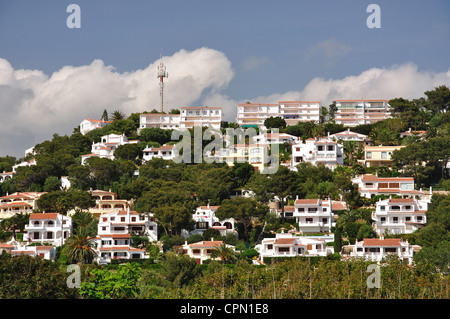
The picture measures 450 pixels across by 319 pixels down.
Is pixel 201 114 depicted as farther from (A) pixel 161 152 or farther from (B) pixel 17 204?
(B) pixel 17 204

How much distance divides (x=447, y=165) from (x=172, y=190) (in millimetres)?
30995

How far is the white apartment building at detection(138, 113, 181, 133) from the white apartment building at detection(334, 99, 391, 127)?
2385cm

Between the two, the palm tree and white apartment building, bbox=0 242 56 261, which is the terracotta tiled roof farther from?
white apartment building, bbox=0 242 56 261

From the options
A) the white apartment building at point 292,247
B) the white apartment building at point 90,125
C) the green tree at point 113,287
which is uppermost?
the white apartment building at point 90,125

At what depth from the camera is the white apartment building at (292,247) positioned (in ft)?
165

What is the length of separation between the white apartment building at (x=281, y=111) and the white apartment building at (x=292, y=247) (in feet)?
162

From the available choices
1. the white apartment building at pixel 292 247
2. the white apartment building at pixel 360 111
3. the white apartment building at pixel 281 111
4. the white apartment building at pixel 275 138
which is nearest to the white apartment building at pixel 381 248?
the white apartment building at pixel 292 247

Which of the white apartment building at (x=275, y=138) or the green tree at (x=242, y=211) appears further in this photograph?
the white apartment building at (x=275, y=138)

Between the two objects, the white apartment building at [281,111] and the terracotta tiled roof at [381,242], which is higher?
the white apartment building at [281,111]

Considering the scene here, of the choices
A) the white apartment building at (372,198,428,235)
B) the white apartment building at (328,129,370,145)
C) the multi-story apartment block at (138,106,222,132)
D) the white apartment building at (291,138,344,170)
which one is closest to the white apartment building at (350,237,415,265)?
the white apartment building at (372,198,428,235)

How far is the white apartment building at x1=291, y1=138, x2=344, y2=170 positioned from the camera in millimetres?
72250

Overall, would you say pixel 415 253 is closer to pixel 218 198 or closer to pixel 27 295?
pixel 218 198

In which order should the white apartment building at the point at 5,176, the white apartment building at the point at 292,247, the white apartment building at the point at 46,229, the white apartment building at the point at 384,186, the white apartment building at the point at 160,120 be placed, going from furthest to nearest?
1. the white apartment building at the point at 160,120
2. the white apartment building at the point at 5,176
3. the white apartment building at the point at 384,186
4. the white apartment building at the point at 46,229
5. the white apartment building at the point at 292,247

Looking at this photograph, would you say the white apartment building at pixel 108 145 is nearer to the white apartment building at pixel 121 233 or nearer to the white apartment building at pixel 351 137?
the white apartment building at pixel 121 233
